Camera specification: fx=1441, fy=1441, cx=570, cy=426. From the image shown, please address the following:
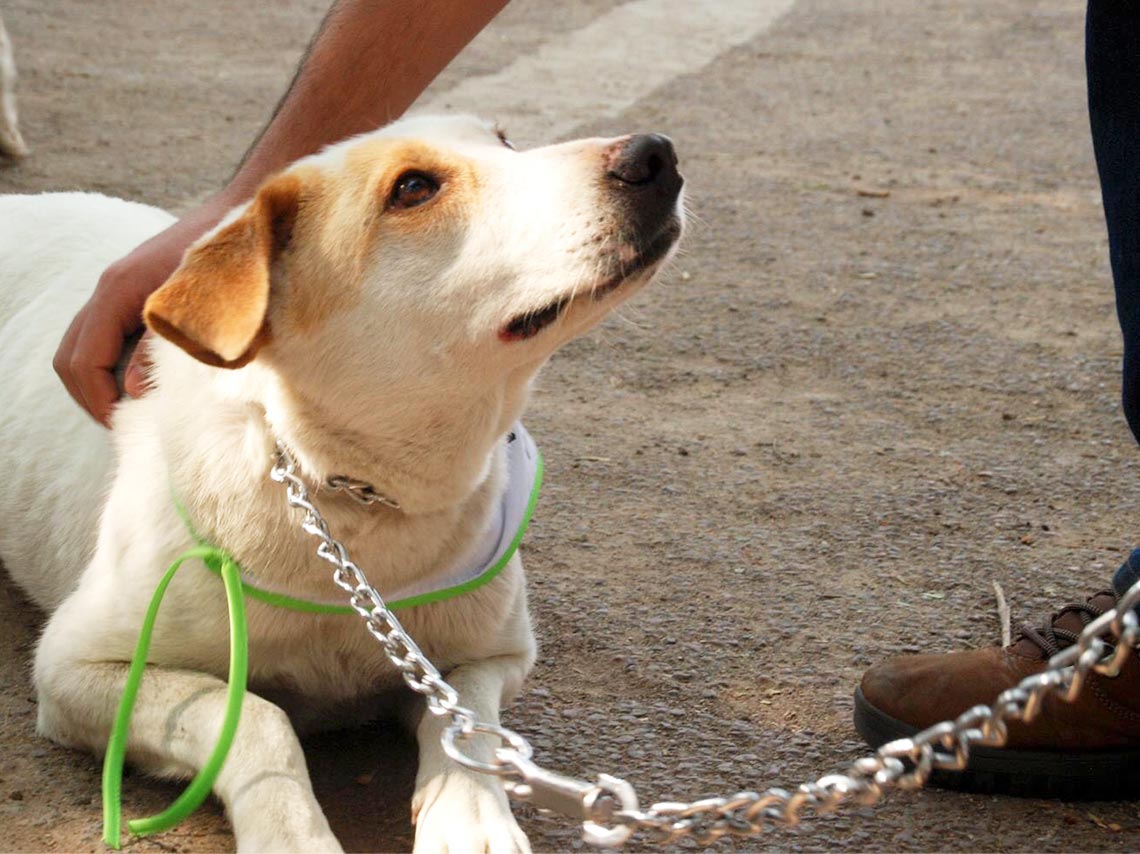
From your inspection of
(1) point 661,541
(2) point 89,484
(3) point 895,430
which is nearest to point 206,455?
(2) point 89,484

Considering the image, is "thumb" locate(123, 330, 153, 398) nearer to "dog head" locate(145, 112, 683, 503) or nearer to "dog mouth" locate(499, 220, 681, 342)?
"dog head" locate(145, 112, 683, 503)

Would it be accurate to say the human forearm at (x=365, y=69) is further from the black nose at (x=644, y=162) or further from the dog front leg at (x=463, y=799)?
the dog front leg at (x=463, y=799)

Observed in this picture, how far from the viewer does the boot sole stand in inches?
92.7

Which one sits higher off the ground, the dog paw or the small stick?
the dog paw

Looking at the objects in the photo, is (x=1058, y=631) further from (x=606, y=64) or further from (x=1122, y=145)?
(x=606, y=64)

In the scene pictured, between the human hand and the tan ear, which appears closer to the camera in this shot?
the tan ear

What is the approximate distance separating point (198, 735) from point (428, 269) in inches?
31.0

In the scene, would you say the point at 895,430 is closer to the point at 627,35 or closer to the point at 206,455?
the point at 206,455

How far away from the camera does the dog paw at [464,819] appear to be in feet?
6.56

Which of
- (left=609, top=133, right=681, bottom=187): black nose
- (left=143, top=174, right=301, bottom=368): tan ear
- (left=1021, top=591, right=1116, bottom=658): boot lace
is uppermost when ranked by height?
(left=609, top=133, right=681, bottom=187): black nose

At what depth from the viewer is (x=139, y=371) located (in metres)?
2.55

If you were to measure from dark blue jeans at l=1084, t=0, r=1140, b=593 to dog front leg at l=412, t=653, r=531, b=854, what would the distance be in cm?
112

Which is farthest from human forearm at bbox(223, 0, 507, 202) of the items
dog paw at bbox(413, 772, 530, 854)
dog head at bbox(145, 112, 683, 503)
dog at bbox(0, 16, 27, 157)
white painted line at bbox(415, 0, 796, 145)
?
white painted line at bbox(415, 0, 796, 145)

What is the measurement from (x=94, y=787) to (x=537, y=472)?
0.93 meters
